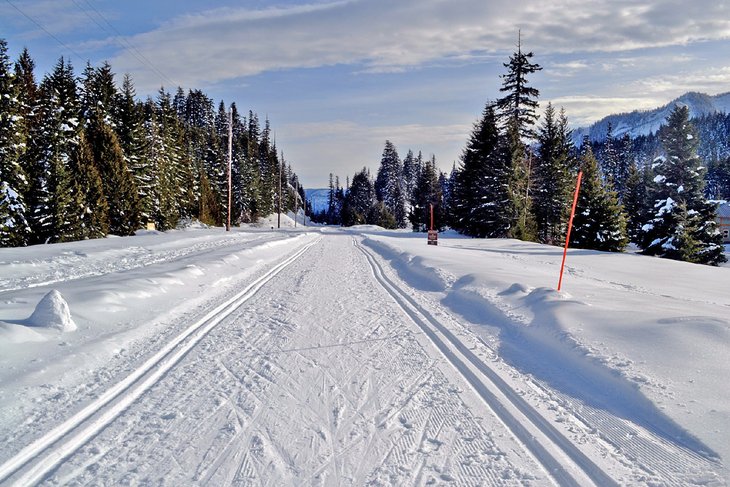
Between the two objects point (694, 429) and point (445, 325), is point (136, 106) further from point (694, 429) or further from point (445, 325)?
point (694, 429)

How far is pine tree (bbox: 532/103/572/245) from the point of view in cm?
4025

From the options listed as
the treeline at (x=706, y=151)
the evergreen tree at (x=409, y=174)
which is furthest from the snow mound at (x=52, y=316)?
the evergreen tree at (x=409, y=174)

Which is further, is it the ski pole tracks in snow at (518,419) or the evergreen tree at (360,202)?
the evergreen tree at (360,202)

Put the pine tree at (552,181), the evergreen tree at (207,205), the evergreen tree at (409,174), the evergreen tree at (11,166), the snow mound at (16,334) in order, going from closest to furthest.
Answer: the snow mound at (16,334) → the evergreen tree at (11,166) → the pine tree at (552,181) → the evergreen tree at (207,205) → the evergreen tree at (409,174)

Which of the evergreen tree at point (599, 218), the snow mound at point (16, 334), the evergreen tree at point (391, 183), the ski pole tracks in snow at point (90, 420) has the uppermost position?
the evergreen tree at point (391, 183)

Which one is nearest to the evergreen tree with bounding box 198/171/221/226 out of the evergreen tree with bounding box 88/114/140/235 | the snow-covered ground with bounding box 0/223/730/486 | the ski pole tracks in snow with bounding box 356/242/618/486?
the evergreen tree with bounding box 88/114/140/235

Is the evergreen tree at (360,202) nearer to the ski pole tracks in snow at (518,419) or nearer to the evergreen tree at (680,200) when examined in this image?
the evergreen tree at (680,200)

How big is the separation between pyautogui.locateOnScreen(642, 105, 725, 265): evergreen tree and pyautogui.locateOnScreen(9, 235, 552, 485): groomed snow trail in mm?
28788

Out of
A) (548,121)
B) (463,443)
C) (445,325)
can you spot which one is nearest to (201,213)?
(548,121)

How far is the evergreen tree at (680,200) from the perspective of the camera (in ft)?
92.6

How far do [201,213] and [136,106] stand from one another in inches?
649

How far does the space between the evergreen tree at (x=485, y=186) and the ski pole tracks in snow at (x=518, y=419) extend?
3210 cm

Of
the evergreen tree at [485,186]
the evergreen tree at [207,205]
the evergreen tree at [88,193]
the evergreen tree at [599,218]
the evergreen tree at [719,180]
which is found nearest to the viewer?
the evergreen tree at [88,193]

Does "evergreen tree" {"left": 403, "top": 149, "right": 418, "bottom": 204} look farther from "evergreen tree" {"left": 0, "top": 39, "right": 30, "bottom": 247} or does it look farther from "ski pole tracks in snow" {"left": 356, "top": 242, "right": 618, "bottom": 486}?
"ski pole tracks in snow" {"left": 356, "top": 242, "right": 618, "bottom": 486}
